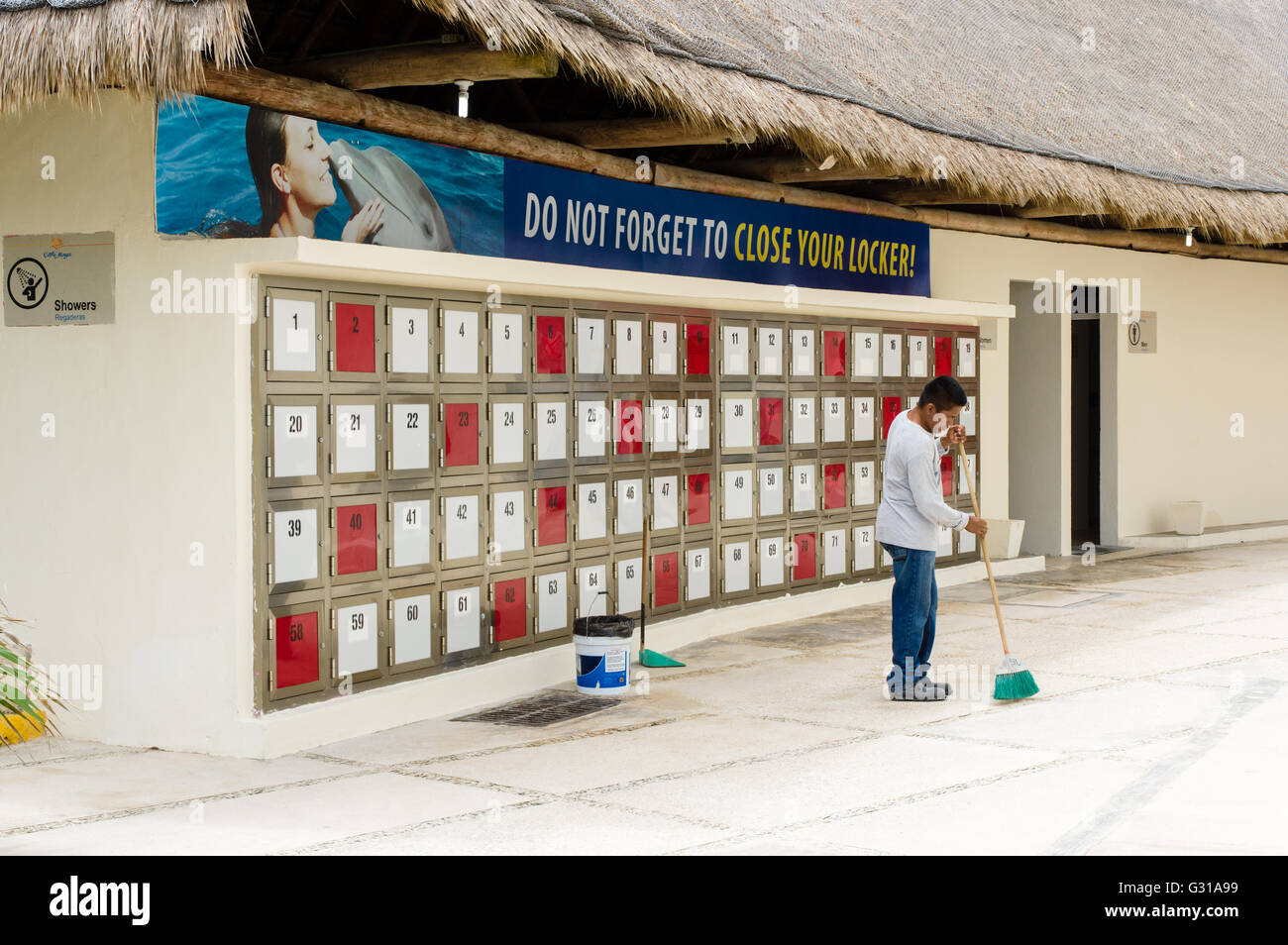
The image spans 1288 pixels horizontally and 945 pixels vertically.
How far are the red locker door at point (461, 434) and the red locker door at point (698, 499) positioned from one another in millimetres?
1918

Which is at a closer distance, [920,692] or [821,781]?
[821,781]

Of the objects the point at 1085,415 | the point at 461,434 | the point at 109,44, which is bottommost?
the point at 461,434

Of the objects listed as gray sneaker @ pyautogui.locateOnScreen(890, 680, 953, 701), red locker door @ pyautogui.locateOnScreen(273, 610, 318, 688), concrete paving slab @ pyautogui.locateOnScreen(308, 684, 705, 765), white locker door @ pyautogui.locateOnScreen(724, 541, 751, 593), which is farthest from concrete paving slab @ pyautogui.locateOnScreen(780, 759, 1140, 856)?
white locker door @ pyautogui.locateOnScreen(724, 541, 751, 593)

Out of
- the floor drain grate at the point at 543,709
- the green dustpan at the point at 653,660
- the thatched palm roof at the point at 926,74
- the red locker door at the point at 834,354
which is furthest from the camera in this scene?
the red locker door at the point at 834,354

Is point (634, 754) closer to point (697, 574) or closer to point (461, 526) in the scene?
point (461, 526)

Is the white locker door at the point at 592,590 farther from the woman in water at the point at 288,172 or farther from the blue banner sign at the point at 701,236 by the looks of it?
the woman in water at the point at 288,172

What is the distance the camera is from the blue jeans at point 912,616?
7246mm

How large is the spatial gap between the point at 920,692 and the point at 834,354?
3519 mm

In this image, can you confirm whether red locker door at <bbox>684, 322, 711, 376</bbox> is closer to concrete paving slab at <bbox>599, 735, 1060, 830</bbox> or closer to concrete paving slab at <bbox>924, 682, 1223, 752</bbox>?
concrete paving slab at <bbox>924, 682, 1223, 752</bbox>

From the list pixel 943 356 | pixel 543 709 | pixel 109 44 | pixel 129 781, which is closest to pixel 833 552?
pixel 943 356

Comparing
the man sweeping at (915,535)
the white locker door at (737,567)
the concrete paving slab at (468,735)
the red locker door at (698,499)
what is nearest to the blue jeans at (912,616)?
the man sweeping at (915,535)

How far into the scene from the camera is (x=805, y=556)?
10.1 metres

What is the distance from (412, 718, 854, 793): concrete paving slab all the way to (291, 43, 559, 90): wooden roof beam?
2904 mm

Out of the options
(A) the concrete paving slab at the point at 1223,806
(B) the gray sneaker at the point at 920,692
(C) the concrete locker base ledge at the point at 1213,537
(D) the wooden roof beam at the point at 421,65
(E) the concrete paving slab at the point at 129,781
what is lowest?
(E) the concrete paving slab at the point at 129,781
